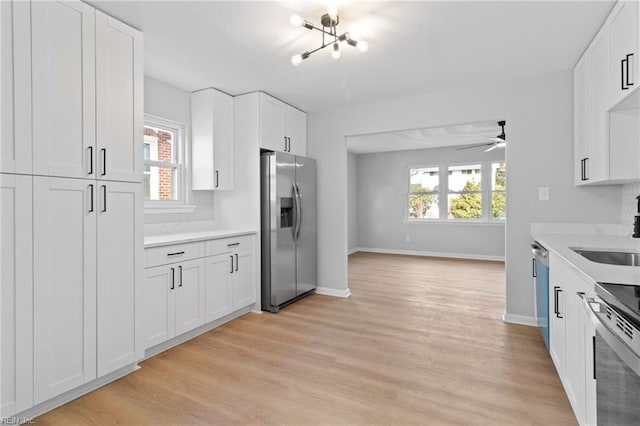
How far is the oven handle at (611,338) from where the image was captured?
3.17ft

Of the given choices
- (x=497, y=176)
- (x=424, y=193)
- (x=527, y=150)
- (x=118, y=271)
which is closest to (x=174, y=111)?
(x=118, y=271)

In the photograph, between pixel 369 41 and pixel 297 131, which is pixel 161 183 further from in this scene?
pixel 369 41

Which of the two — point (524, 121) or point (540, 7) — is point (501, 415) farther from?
point (524, 121)

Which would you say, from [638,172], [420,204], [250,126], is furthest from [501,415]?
[420,204]

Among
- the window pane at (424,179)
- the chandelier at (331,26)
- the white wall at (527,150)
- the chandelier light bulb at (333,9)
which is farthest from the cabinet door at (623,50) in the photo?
the window pane at (424,179)

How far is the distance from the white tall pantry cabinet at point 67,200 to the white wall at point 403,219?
20.8ft

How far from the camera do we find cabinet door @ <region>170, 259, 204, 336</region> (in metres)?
2.84

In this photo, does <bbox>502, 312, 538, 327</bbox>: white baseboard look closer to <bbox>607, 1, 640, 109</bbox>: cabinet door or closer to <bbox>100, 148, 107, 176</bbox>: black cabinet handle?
<bbox>607, 1, 640, 109</bbox>: cabinet door

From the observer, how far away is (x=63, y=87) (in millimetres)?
1992

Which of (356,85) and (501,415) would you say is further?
(356,85)

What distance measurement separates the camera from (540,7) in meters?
2.16

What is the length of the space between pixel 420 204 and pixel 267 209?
16.5 ft

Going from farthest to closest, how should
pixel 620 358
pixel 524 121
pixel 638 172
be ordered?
pixel 524 121
pixel 638 172
pixel 620 358

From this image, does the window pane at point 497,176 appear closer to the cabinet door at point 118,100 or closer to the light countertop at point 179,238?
the light countertop at point 179,238
